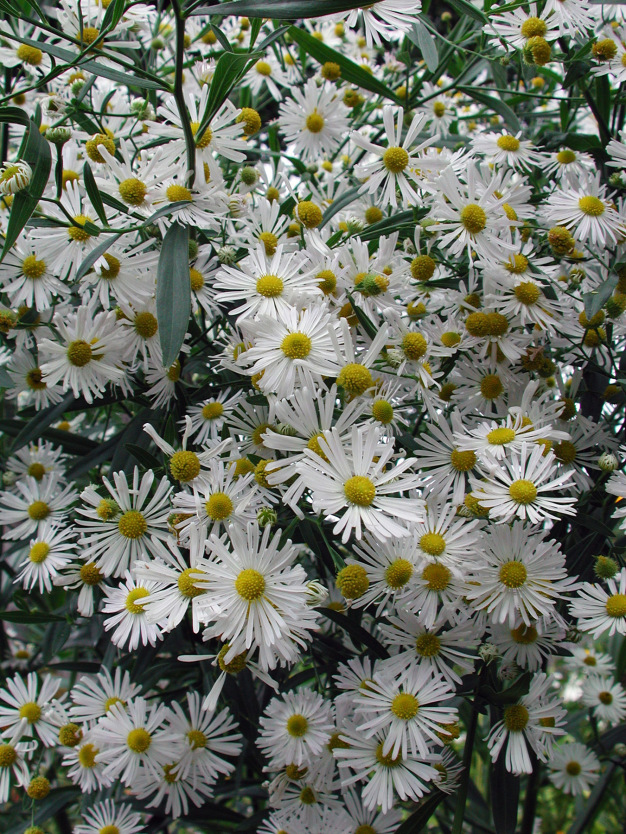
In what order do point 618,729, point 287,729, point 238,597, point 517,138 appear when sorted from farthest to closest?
point 618,729 < point 517,138 < point 287,729 < point 238,597

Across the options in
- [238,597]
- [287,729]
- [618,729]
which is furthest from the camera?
[618,729]

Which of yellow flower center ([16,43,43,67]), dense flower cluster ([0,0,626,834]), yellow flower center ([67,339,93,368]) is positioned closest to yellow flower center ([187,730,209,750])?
dense flower cluster ([0,0,626,834])

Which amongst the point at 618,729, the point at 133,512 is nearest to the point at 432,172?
the point at 133,512

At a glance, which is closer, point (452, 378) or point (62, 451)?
point (452, 378)

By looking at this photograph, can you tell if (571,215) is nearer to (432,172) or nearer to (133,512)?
(432,172)

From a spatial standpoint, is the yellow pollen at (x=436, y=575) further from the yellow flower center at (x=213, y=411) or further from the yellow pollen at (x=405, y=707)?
the yellow flower center at (x=213, y=411)

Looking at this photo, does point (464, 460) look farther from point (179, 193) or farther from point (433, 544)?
point (179, 193)

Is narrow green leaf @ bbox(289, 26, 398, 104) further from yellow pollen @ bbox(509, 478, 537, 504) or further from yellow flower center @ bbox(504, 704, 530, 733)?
yellow flower center @ bbox(504, 704, 530, 733)
